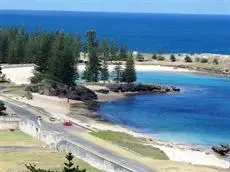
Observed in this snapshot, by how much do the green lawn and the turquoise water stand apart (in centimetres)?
656

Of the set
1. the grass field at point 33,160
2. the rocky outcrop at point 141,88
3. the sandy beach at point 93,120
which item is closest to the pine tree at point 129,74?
the rocky outcrop at point 141,88

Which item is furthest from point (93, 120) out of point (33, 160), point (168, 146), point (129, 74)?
point (129, 74)

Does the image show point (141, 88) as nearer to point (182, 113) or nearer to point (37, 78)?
point (37, 78)

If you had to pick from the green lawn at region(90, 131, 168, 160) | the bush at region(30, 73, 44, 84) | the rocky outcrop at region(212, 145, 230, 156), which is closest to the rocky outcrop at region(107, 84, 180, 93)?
the bush at region(30, 73, 44, 84)

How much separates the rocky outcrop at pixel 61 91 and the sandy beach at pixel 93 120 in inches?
68.6

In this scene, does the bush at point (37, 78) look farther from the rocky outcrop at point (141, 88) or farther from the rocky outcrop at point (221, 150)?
the rocky outcrop at point (221, 150)

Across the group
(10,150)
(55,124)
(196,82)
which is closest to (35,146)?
(10,150)

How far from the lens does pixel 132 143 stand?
53.9m

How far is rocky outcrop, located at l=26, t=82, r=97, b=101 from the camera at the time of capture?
89.6 m

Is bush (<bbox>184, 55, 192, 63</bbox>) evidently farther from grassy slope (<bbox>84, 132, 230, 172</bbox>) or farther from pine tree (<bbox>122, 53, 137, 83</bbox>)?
grassy slope (<bbox>84, 132, 230, 172</bbox>)

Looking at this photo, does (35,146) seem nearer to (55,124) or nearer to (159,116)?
(55,124)

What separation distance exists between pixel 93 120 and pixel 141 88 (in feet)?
105

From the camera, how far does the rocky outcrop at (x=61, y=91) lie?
89.6m

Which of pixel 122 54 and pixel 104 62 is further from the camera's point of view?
pixel 122 54
